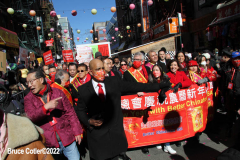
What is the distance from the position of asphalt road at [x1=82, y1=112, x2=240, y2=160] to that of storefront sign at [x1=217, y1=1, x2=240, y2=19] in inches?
280

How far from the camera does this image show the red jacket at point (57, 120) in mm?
2446

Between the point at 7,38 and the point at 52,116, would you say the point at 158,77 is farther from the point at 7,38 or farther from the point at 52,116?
the point at 7,38

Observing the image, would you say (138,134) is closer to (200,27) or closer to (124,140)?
(124,140)

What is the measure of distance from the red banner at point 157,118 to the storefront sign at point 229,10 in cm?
764

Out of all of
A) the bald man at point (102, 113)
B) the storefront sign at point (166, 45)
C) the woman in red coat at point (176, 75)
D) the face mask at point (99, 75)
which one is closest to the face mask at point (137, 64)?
the woman in red coat at point (176, 75)

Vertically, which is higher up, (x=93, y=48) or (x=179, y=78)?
(x=93, y=48)

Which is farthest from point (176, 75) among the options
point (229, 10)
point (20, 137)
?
point (229, 10)

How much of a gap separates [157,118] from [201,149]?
120cm

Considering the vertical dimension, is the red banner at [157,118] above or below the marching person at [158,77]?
below

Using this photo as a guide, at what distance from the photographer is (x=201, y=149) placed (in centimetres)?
376

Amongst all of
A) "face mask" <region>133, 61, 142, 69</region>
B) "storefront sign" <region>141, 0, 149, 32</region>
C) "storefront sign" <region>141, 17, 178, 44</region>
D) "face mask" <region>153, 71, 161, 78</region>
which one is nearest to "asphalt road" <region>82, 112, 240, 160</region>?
"face mask" <region>153, 71, 161, 78</region>

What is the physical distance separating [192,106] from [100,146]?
2535 millimetres

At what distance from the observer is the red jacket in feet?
8.03

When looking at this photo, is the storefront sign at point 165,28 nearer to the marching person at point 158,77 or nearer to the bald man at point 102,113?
the marching person at point 158,77
